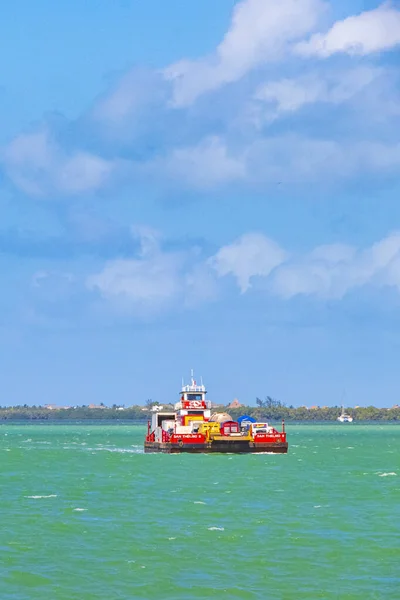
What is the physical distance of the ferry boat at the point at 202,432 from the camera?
370 feet

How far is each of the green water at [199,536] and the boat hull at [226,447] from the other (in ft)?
87.3

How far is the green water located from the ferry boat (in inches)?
1077

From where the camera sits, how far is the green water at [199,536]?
35844 mm

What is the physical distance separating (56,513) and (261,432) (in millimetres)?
65302

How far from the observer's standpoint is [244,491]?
69000 millimetres

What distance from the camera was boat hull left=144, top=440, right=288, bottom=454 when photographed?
11200 centimetres

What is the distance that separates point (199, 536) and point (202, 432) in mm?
68457

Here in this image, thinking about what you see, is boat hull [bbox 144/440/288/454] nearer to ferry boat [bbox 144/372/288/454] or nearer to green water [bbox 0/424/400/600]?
ferry boat [bbox 144/372/288/454]

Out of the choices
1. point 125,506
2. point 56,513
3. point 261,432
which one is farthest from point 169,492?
point 261,432

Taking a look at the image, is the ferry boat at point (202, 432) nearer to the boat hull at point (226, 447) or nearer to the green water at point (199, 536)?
the boat hull at point (226, 447)

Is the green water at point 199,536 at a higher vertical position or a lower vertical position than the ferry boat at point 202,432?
lower

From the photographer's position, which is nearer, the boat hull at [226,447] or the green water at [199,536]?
the green water at [199,536]

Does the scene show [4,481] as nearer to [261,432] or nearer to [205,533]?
[205,533]

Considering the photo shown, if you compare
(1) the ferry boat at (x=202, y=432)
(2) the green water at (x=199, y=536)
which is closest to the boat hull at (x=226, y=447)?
(1) the ferry boat at (x=202, y=432)
